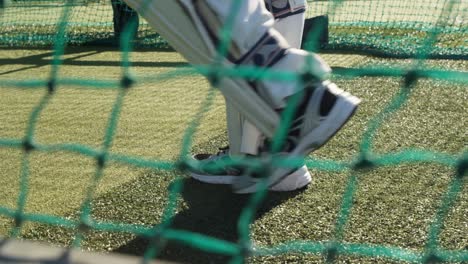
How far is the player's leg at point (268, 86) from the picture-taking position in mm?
1376

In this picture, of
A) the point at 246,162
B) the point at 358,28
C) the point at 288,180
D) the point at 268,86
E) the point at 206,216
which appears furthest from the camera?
the point at 358,28

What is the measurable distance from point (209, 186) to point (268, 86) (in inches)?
34.0

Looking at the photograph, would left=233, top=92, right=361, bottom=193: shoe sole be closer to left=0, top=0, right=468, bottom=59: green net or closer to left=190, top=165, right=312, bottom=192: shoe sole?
left=190, top=165, right=312, bottom=192: shoe sole

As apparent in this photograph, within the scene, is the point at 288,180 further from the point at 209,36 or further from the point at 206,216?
the point at 209,36

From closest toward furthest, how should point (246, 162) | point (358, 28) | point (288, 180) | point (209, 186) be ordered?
1. point (246, 162)
2. point (288, 180)
3. point (209, 186)
4. point (358, 28)

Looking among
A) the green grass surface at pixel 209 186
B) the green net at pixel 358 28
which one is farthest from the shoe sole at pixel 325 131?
the green net at pixel 358 28

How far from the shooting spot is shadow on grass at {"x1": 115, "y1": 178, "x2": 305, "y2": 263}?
1.67 metres

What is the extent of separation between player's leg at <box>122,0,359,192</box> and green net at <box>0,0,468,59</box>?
292cm

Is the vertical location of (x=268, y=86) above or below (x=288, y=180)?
above

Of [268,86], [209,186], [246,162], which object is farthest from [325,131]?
[209,186]

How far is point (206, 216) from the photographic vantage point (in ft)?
6.31

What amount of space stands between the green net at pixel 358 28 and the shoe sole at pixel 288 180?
7.60 feet

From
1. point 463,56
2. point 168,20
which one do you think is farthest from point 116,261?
point 463,56

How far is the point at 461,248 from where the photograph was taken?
163 centimetres
